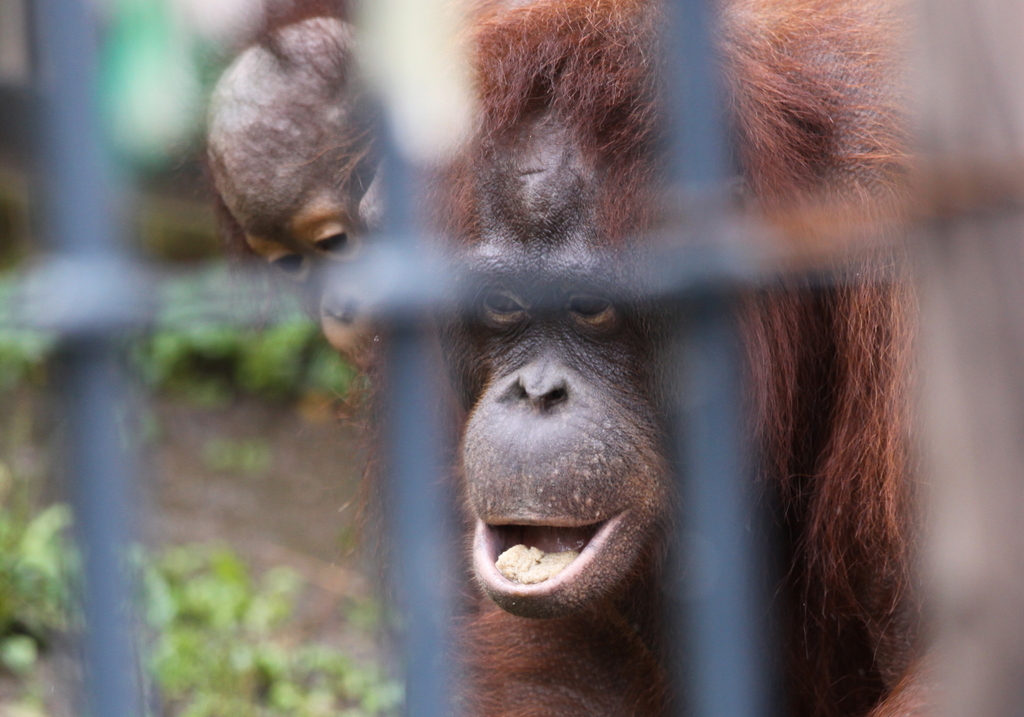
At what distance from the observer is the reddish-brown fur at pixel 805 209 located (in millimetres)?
Result: 1962

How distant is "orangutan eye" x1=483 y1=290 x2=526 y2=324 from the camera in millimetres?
2053

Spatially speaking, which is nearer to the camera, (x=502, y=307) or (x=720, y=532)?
(x=720, y=532)

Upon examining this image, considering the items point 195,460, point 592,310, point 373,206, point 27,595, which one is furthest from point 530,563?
point 195,460

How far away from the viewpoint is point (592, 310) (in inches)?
79.1

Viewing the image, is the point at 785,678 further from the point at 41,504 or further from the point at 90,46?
the point at 41,504

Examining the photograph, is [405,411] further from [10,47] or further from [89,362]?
[10,47]

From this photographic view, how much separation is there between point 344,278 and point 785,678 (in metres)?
1.45

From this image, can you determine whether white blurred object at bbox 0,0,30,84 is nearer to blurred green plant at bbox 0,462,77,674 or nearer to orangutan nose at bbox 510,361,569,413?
blurred green plant at bbox 0,462,77,674

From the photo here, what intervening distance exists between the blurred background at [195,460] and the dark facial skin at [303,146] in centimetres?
18

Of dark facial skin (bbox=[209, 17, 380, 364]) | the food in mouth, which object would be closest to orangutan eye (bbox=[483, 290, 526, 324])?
the food in mouth

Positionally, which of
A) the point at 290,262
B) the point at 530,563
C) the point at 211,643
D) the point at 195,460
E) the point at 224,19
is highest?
the point at 224,19

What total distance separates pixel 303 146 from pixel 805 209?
4.49ft

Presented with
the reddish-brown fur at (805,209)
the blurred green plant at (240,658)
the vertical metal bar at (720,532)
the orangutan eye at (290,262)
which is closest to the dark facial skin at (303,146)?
the orangutan eye at (290,262)

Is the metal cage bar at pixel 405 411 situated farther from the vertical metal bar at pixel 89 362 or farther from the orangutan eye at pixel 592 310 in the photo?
the orangutan eye at pixel 592 310
